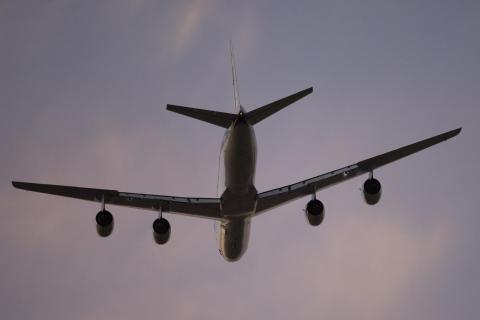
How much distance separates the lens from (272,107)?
29.6 meters

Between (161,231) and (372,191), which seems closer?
(372,191)

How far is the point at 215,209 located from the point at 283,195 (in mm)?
3768

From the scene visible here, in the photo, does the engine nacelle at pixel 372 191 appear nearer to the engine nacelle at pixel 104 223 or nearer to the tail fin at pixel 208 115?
the tail fin at pixel 208 115

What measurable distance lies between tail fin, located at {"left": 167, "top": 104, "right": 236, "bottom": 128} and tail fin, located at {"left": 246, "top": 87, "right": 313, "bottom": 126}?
3.33 feet

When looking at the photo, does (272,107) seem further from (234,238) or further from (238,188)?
(234,238)

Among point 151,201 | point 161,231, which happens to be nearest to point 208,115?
point 151,201

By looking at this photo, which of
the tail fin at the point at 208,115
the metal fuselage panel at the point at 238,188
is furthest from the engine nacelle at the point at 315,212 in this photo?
the tail fin at the point at 208,115

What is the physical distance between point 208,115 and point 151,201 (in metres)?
6.69

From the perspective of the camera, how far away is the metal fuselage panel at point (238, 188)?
95.7 feet

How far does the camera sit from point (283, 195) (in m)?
34.1

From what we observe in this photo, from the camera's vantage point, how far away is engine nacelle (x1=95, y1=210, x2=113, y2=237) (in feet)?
103

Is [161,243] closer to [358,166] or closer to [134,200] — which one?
[134,200]

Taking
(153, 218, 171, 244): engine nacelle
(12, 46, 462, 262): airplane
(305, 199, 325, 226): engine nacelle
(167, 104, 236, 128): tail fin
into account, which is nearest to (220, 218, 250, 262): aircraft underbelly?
(12, 46, 462, 262): airplane

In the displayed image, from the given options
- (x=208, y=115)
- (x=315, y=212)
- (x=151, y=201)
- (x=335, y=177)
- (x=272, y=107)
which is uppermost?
(x=272, y=107)
